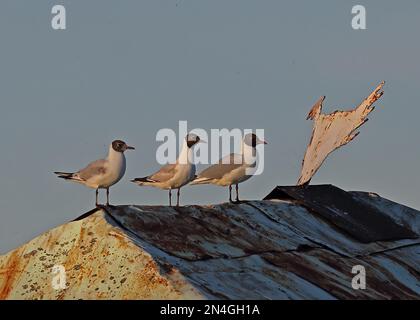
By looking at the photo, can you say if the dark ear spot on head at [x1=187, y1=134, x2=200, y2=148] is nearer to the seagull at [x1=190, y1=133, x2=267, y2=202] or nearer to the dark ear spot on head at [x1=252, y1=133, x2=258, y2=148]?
the seagull at [x1=190, y1=133, x2=267, y2=202]

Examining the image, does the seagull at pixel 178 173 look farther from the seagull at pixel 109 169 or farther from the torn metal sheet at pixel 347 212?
the torn metal sheet at pixel 347 212

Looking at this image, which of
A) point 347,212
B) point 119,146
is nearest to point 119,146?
point 119,146

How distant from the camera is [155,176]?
20.4m

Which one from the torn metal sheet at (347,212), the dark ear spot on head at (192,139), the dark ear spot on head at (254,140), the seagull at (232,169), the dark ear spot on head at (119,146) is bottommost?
the torn metal sheet at (347,212)

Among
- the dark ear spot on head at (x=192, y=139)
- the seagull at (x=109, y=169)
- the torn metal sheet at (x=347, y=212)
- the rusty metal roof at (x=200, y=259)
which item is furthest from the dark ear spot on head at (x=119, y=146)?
the torn metal sheet at (x=347, y=212)

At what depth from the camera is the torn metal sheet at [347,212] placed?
21.8 metres

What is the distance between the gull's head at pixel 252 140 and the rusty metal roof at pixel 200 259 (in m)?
1.37

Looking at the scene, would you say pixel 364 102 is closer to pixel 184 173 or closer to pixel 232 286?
pixel 184 173

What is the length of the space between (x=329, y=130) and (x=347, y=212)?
9.15 ft

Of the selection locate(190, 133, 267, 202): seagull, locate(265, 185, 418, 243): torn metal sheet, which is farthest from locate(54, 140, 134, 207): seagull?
locate(265, 185, 418, 243): torn metal sheet

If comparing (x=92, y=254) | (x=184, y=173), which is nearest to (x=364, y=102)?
(x=184, y=173)

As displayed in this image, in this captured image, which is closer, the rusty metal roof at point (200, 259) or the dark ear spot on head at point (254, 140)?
the rusty metal roof at point (200, 259)

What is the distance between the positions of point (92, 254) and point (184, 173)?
360cm

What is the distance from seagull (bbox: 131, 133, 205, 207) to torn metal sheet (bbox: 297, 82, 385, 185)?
453cm
